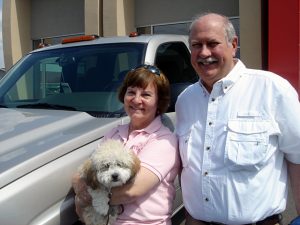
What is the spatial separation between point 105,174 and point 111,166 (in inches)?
2.0

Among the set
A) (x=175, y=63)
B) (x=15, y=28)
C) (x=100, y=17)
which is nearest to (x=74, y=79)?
(x=175, y=63)

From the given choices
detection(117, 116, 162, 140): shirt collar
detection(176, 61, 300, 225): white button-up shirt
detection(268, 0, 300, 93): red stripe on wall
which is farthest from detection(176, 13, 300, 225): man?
detection(268, 0, 300, 93): red stripe on wall

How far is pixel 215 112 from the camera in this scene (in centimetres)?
247

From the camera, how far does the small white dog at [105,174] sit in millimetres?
2260

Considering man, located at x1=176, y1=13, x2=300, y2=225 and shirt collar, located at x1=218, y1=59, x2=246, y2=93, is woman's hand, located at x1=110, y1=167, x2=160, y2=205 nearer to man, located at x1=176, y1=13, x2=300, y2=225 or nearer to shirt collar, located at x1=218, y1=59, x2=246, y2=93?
man, located at x1=176, y1=13, x2=300, y2=225

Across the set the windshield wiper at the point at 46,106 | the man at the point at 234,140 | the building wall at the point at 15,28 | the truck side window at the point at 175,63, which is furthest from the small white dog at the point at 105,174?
the building wall at the point at 15,28

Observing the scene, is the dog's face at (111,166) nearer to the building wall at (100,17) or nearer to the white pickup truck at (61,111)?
the white pickup truck at (61,111)

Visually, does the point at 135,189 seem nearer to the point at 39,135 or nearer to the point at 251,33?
the point at 39,135

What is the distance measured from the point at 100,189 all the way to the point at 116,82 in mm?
1478

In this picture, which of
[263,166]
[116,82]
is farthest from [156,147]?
[116,82]

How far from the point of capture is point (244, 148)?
7.68 ft

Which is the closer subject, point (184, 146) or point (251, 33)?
point (184, 146)

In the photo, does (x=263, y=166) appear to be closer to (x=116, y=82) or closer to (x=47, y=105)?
(x=116, y=82)

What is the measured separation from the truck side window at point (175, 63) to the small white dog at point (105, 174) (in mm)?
1714
